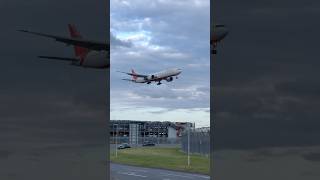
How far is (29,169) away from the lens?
14.3 m

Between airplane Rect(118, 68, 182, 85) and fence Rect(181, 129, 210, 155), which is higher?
airplane Rect(118, 68, 182, 85)

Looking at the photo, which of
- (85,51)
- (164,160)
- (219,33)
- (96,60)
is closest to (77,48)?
(85,51)

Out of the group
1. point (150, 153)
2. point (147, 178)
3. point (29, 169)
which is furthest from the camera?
point (150, 153)

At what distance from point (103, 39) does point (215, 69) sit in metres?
3.73

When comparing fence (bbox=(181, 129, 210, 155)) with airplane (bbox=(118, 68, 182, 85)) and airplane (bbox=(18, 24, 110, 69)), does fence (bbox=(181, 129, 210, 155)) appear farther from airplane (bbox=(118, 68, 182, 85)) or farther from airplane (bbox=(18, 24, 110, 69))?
airplane (bbox=(18, 24, 110, 69))

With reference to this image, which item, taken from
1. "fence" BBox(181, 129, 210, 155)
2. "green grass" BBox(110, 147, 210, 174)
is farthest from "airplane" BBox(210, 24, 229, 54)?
"green grass" BBox(110, 147, 210, 174)

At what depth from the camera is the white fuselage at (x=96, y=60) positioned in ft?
50.6

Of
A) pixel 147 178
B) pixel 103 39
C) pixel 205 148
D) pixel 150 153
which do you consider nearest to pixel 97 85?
pixel 103 39

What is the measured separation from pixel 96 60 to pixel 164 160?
23.9 metres

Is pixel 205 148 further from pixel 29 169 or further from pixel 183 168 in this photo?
pixel 29 169

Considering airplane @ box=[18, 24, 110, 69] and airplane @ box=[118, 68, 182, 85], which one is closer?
airplane @ box=[18, 24, 110, 69]

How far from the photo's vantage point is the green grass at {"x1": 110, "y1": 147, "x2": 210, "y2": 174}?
1365 inches

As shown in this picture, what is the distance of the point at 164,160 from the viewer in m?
38.7

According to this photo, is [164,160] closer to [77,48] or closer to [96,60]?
[96,60]
